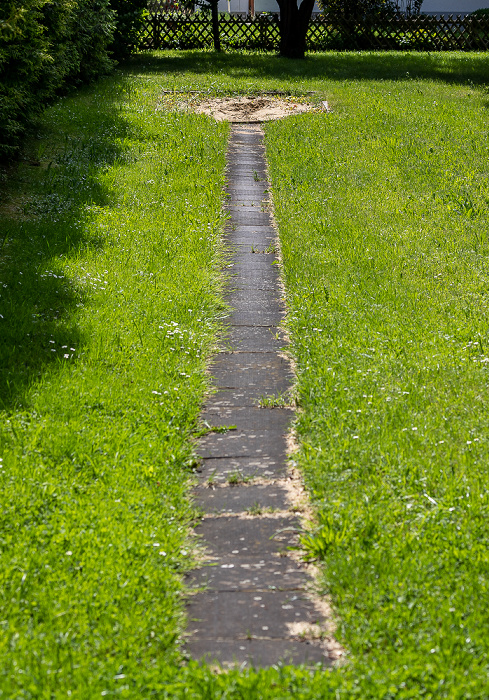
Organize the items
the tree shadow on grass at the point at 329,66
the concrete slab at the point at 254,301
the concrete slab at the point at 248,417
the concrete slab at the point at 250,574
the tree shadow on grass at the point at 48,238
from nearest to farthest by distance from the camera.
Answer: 1. the concrete slab at the point at 250,574
2. the concrete slab at the point at 248,417
3. the tree shadow on grass at the point at 48,238
4. the concrete slab at the point at 254,301
5. the tree shadow on grass at the point at 329,66

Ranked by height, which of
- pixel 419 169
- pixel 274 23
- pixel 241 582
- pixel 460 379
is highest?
pixel 274 23

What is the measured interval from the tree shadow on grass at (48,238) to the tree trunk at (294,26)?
9991mm

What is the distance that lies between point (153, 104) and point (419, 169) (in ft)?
19.1

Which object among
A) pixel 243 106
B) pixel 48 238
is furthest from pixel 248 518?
pixel 243 106

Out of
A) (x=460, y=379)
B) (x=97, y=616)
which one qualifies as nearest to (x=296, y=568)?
(x=97, y=616)

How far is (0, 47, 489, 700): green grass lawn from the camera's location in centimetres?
287

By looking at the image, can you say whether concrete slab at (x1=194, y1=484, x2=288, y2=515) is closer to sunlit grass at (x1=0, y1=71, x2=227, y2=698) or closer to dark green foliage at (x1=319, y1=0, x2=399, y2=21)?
sunlit grass at (x1=0, y1=71, x2=227, y2=698)

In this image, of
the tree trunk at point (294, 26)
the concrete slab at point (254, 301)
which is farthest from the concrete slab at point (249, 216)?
the tree trunk at point (294, 26)

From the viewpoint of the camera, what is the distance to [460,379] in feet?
15.7

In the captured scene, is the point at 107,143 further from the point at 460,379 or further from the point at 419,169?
the point at 460,379

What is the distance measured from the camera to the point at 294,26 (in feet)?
68.3

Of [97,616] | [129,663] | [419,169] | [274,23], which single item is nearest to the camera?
[129,663]

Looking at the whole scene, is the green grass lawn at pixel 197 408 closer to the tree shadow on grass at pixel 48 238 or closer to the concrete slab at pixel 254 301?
the tree shadow on grass at pixel 48 238

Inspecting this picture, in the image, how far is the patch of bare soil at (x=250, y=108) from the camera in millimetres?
13484
